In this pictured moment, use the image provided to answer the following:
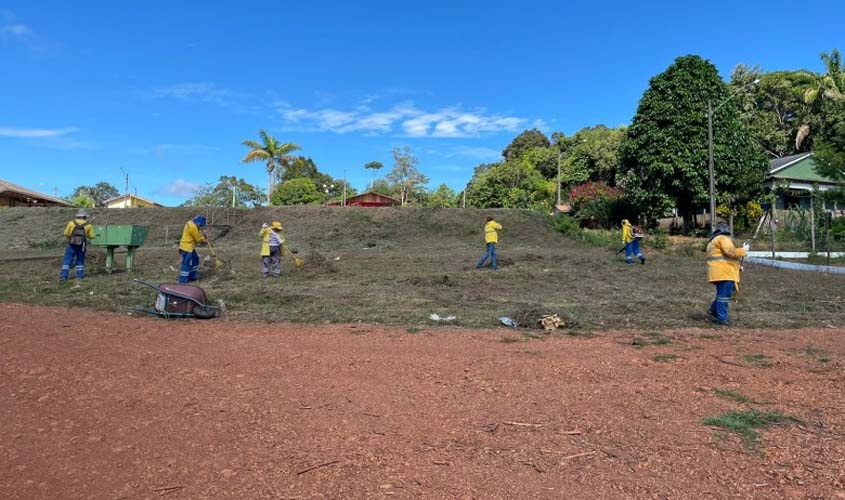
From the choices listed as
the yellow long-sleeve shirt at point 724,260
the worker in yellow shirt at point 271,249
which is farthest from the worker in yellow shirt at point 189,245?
the yellow long-sleeve shirt at point 724,260

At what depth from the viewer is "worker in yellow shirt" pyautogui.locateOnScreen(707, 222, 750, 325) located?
7.95 meters

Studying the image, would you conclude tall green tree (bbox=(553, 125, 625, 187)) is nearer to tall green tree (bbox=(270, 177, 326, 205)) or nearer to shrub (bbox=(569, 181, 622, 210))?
shrub (bbox=(569, 181, 622, 210))

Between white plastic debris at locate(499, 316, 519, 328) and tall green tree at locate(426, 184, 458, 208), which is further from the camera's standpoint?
tall green tree at locate(426, 184, 458, 208)

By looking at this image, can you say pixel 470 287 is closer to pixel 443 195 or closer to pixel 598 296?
pixel 598 296

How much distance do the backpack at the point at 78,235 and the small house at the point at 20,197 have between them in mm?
37505

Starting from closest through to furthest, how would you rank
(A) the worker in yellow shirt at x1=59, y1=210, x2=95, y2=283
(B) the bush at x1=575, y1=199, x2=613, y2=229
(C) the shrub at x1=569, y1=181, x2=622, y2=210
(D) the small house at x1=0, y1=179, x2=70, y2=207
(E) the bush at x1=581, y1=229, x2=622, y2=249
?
(A) the worker in yellow shirt at x1=59, y1=210, x2=95, y2=283 < (E) the bush at x1=581, y1=229, x2=622, y2=249 < (B) the bush at x1=575, y1=199, x2=613, y2=229 < (C) the shrub at x1=569, y1=181, x2=622, y2=210 < (D) the small house at x1=0, y1=179, x2=70, y2=207

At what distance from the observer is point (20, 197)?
4381 cm

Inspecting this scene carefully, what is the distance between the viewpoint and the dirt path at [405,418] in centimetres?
297

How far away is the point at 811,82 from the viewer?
3634 centimetres

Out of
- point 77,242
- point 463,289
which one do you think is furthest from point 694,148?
point 77,242

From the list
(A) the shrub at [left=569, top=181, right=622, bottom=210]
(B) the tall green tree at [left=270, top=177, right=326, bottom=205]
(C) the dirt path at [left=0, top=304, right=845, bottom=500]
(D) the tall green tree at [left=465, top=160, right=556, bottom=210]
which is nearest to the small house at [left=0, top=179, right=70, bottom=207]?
(B) the tall green tree at [left=270, top=177, right=326, bottom=205]

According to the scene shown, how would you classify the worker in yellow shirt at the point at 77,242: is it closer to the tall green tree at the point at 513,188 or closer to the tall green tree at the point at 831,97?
the tall green tree at the point at 513,188

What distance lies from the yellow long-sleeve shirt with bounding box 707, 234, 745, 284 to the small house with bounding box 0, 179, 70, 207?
49.9 metres

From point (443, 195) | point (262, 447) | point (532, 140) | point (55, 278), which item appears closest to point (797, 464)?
point (262, 447)
